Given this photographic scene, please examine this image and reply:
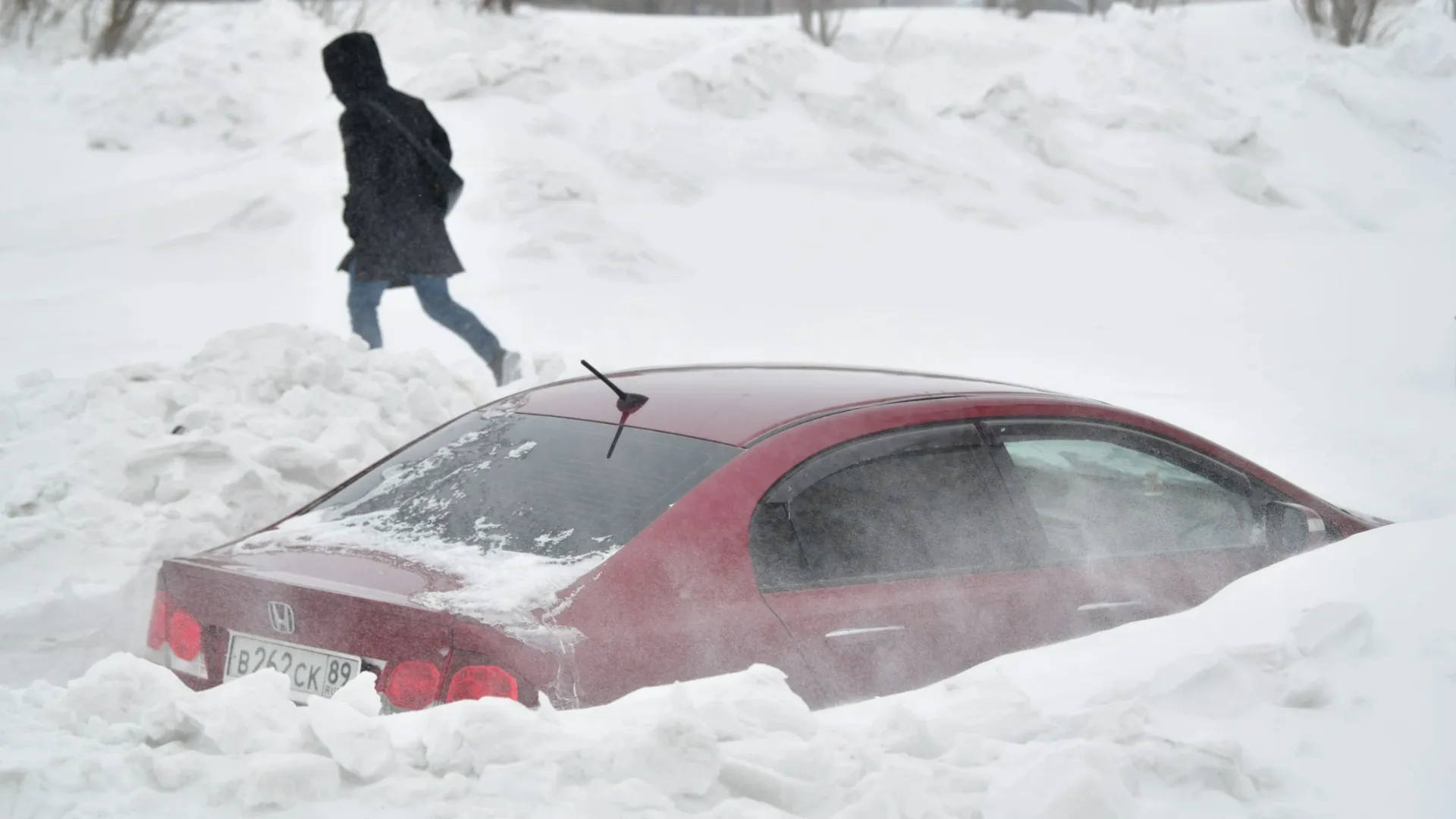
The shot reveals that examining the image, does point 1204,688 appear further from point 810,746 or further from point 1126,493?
point 1126,493

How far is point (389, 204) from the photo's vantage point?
7.52 m

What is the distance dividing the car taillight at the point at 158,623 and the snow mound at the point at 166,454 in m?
1.27

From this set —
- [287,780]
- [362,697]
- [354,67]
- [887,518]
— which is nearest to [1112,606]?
[887,518]

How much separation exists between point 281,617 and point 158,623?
1.61ft

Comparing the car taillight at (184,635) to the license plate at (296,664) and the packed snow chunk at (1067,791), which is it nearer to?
the license plate at (296,664)

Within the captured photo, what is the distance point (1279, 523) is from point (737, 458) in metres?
1.76

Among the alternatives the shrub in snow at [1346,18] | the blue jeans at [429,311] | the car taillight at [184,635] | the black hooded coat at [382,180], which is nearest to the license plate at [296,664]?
the car taillight at [184,635]

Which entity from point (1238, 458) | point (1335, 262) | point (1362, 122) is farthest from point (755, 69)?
point (1238, 458)

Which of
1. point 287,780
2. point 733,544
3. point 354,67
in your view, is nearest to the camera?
point 287,780

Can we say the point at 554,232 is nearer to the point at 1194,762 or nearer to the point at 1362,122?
the point at 1194,762

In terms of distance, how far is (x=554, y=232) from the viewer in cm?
1246

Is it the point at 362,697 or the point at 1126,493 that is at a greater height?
the point at 362,697

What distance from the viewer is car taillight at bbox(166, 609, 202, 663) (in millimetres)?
3082

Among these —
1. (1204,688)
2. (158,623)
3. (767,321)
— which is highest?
(1204,688)
